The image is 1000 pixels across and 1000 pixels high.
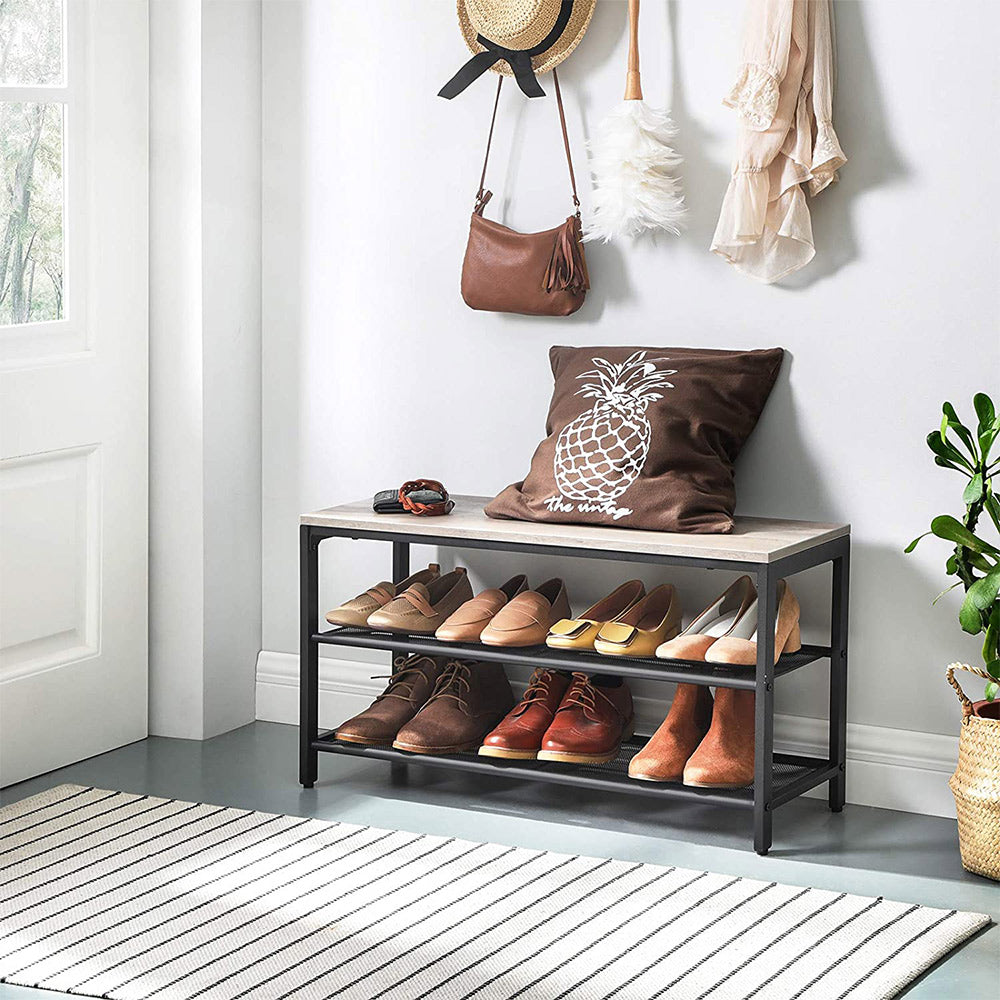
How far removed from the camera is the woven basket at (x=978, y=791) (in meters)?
2.62

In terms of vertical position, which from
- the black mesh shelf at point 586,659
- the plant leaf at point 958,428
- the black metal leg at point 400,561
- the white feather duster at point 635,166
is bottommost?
the black mesh shelf at point 586,659

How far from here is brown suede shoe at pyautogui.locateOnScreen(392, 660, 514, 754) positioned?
3055 millimetres

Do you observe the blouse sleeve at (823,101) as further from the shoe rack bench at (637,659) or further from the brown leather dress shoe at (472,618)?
the brown leather dress shoe at (472,618)

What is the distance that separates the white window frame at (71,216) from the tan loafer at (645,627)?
1278 millimetres

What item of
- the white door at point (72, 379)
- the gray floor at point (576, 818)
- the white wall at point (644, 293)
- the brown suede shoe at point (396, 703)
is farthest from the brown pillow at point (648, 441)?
the white door at point (72, 379)

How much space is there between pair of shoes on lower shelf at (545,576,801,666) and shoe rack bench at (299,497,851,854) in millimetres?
32

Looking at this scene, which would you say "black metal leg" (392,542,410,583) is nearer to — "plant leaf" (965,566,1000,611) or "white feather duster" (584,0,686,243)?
"white feather duster" (584,0,686,243)

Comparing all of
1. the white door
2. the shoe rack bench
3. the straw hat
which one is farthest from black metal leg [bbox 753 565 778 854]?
the white door

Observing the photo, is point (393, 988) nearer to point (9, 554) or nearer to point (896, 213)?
point (9, 554)

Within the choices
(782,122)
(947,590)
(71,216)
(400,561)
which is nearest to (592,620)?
(400,561)

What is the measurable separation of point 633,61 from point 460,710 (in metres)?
1.35

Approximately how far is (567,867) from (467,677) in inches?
24.8

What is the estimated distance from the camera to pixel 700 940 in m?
2.37

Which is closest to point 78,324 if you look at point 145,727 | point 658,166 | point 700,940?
point 145,727
